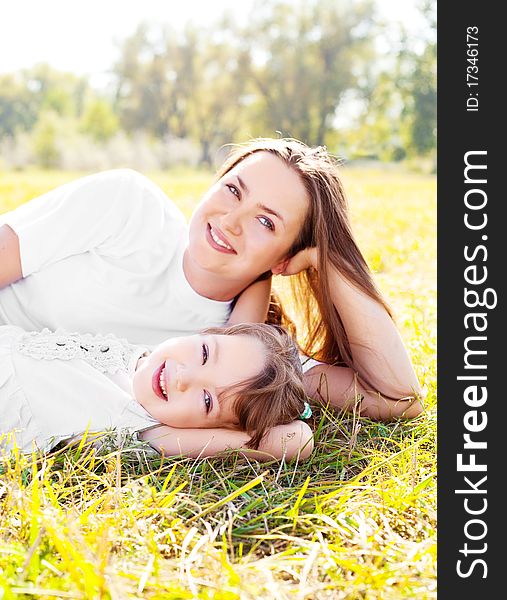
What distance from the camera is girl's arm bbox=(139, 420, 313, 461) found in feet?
7.87

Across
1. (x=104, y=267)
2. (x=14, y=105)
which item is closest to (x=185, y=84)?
(x=14, y=105)

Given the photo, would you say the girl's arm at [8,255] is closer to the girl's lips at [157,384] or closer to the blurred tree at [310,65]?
the girl's lips at [157,384]

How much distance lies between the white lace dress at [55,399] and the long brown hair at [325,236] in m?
0.89

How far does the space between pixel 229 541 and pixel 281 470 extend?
0.55 m

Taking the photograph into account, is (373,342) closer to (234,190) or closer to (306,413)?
(306,413)

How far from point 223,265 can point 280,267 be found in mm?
261

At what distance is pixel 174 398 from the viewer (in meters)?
2.40

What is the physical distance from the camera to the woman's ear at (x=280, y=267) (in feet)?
9.87

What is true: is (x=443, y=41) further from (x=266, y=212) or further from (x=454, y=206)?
(x=266, y=212)

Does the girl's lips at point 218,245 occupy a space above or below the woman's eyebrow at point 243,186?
below

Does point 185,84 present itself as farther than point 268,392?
Yes

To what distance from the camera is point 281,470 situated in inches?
93.6

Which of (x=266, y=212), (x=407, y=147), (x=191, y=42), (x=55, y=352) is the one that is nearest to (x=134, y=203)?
(x=266, y=212)

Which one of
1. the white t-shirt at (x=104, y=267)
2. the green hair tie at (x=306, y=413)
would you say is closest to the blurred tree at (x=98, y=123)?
the white t-shirt at (x=104, y=267)
